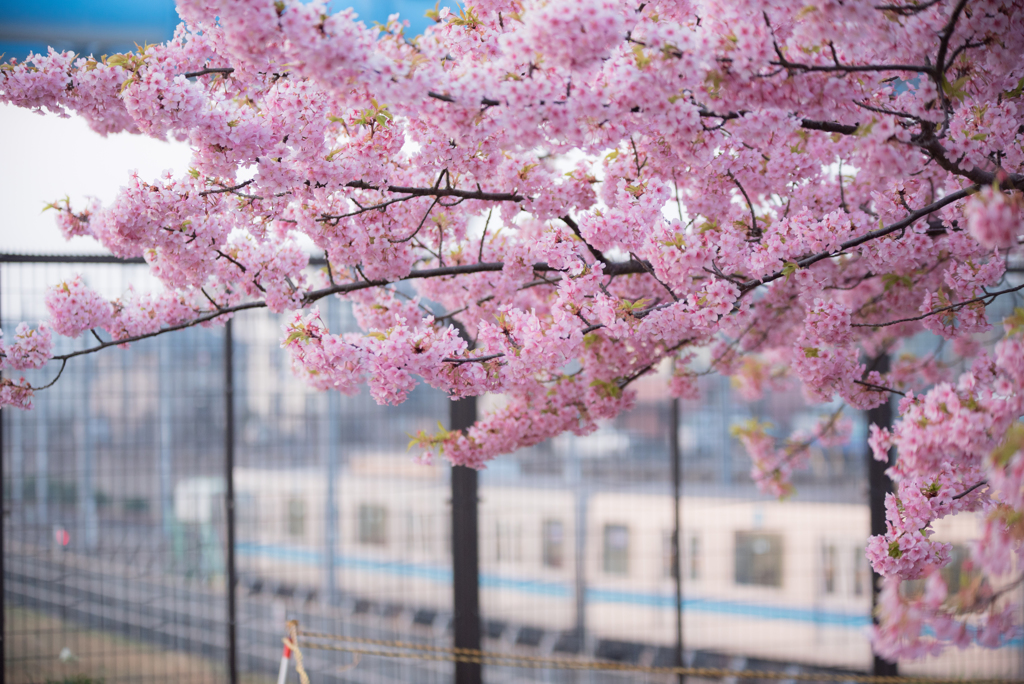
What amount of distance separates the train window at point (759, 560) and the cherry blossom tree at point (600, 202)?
2.15 m

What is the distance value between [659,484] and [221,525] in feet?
7.81

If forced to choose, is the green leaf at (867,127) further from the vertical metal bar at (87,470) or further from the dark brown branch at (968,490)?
the vertical metal bar at (87,470)

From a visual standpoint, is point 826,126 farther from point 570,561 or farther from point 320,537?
point 320,537

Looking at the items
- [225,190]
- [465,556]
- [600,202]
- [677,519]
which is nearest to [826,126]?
[600,202]

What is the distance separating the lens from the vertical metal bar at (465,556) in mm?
4031

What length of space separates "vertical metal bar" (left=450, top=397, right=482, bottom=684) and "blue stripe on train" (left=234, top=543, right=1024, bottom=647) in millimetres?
75

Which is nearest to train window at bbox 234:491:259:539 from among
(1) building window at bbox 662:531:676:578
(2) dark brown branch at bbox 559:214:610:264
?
(1) building window at bbox 662:531:676:578

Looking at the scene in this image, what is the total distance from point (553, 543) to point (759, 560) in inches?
66.7

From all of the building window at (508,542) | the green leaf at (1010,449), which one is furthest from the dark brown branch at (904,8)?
the building window at (508,542)

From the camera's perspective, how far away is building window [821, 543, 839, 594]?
4.78 metres

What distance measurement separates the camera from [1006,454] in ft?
4.56

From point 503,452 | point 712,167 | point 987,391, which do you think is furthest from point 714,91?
point 503,452

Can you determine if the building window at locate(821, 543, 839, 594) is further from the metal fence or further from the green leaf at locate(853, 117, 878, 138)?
the green leaf at locate(853, 117, 878, 138)

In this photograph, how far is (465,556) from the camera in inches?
159
